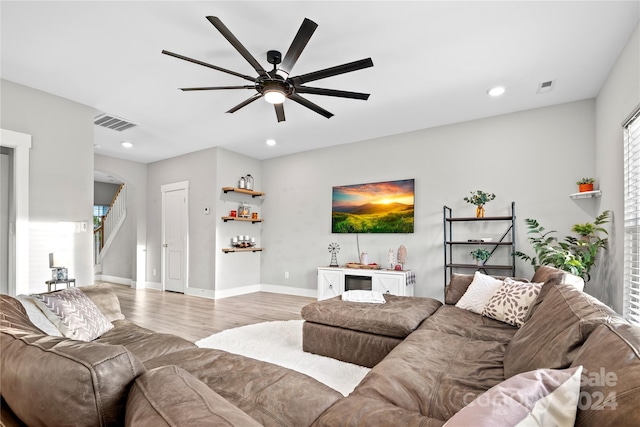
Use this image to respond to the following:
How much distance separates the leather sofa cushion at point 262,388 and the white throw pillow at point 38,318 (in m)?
0.60

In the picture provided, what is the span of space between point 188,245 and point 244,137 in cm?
243

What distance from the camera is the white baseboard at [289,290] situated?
5.96 meters

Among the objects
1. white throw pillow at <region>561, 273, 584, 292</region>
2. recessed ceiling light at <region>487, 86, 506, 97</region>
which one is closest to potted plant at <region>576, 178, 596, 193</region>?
recessed ceiling light at <region>487, 86, 506, 97</region>

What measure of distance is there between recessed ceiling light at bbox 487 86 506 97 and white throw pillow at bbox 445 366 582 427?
3594 mm

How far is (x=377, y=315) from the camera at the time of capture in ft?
8.96

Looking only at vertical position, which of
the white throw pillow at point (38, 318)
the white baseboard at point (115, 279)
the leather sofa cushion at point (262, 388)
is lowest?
the white baseboard at point (115, 279)

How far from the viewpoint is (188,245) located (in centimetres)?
621

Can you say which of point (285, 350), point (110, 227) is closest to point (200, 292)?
point (285, 350)

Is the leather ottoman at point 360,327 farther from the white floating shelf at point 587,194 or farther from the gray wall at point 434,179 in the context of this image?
the white floating shelf at point 587,194

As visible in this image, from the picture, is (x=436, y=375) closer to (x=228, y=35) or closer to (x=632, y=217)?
(x=228, y=35)

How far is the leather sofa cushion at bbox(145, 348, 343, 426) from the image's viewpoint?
1.19 metres

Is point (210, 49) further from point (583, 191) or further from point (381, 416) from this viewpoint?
point (583, 191)

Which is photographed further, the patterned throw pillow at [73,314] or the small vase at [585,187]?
the small vase at [585,187]

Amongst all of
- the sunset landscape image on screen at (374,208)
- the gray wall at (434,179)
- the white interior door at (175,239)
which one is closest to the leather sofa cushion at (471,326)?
the gray wall at (434,179)
